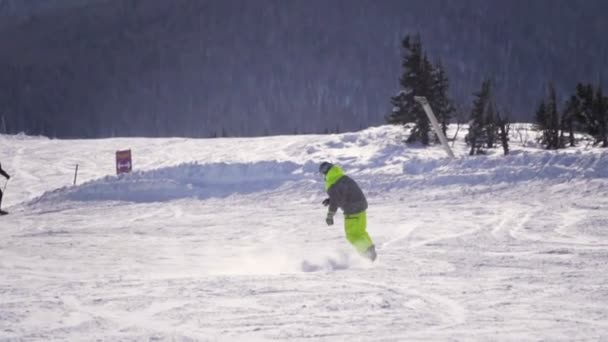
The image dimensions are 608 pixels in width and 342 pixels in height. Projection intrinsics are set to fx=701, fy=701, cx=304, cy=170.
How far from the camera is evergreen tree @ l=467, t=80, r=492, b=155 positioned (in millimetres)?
40844

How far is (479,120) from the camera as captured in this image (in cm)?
4272

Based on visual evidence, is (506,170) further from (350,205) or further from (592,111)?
(592,111)

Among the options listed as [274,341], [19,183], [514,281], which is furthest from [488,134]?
[274,341]

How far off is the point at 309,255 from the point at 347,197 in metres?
1.35

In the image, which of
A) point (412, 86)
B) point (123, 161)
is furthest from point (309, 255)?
point (412, 86)

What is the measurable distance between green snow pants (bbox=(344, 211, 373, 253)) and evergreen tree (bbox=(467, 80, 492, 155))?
28375 millimetres

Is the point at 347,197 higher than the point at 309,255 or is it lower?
higher

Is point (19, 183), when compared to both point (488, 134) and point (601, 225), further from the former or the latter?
point (488, 134)

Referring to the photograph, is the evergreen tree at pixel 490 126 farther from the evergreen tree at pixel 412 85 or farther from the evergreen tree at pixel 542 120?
the evergreen tree at pixel 412 85

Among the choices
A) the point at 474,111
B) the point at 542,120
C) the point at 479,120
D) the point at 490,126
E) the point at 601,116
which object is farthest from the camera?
the point at 542,120

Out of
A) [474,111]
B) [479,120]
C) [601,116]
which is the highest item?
[474,111]

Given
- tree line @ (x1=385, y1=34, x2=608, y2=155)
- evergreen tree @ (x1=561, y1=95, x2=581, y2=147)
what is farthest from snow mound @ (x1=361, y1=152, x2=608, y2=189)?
evergreen tree @ (x1=561, y1=95, x2=581, y2=147)

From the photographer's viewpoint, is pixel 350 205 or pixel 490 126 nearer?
pixel 350 205

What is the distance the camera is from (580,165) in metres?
20.3
